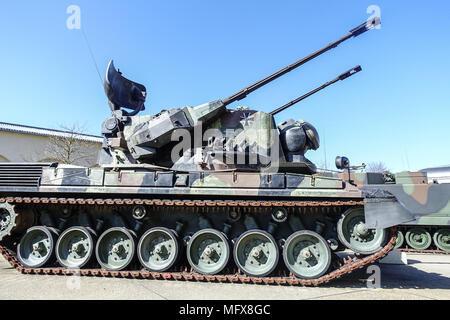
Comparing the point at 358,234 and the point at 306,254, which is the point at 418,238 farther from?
the point at 306,254

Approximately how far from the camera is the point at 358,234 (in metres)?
7.38

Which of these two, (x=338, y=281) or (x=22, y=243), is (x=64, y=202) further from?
(x=338, y=281)

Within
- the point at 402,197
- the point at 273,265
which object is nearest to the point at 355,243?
the point at 273,265

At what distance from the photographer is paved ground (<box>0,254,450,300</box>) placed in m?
6.44

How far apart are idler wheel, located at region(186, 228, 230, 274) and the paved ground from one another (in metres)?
0.50

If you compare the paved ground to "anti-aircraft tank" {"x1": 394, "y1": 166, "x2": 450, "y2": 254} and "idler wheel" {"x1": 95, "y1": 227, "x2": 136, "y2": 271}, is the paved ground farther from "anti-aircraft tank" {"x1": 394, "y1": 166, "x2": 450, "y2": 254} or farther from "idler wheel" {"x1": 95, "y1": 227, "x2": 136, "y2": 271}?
"anti-aircraft tank" {"x1": 394, "y1": 166, "x2": 450, "y2": 254}

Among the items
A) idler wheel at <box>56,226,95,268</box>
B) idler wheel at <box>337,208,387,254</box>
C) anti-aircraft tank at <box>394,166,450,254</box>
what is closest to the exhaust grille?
idler wheel at <box>56,226,95,268</box>

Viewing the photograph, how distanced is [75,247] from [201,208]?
11.7 ft

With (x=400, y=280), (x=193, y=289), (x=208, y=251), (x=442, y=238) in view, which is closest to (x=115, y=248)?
(x=208, y=251)

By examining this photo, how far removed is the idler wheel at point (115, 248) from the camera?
8.30 m

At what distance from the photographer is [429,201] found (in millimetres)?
15742
